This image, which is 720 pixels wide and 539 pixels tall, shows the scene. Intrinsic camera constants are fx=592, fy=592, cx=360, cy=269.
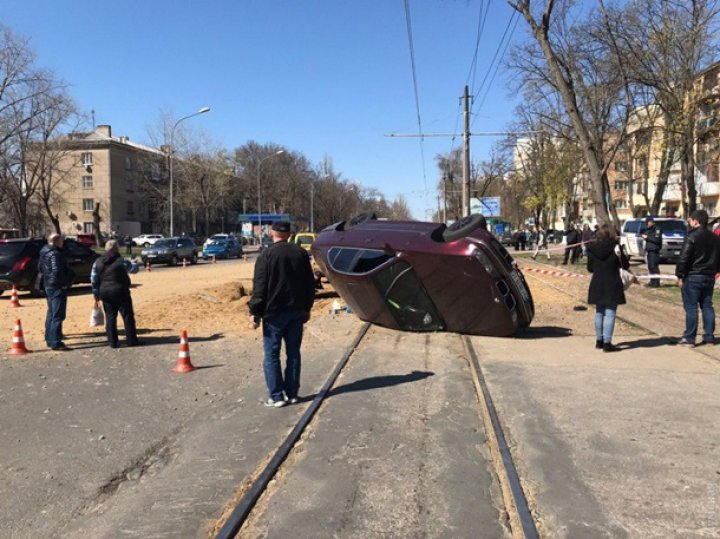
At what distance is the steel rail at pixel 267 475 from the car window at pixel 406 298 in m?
2.54

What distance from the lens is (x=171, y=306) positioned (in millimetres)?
13219

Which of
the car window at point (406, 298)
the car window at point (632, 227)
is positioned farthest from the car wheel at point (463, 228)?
the car window at point (632, 227)

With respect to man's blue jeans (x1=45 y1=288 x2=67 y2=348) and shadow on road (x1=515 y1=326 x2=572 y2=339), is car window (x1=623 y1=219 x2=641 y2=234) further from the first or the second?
man's blue jeans (x1=45 y1=288 x2=67 y2=348)

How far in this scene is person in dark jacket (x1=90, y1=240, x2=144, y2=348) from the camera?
8.57 metres

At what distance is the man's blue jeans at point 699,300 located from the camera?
802cm

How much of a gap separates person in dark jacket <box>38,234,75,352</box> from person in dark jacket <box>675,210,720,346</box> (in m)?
8.74

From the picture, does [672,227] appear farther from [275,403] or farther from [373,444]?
[373,444]

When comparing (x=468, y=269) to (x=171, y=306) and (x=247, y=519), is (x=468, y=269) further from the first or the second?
(x=171, y=306)

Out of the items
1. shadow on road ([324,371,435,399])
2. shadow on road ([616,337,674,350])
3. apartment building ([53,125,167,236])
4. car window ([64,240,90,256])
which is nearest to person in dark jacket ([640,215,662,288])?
shadow on road ([616,337,674,350])

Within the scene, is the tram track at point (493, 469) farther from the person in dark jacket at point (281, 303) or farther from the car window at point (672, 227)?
the car window at point (672, 227)

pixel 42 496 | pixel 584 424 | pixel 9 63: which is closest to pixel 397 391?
pixel 584 424

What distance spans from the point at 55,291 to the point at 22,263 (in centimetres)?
806

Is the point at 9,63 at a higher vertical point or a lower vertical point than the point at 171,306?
higher

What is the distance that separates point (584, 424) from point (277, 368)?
2.79 metres
